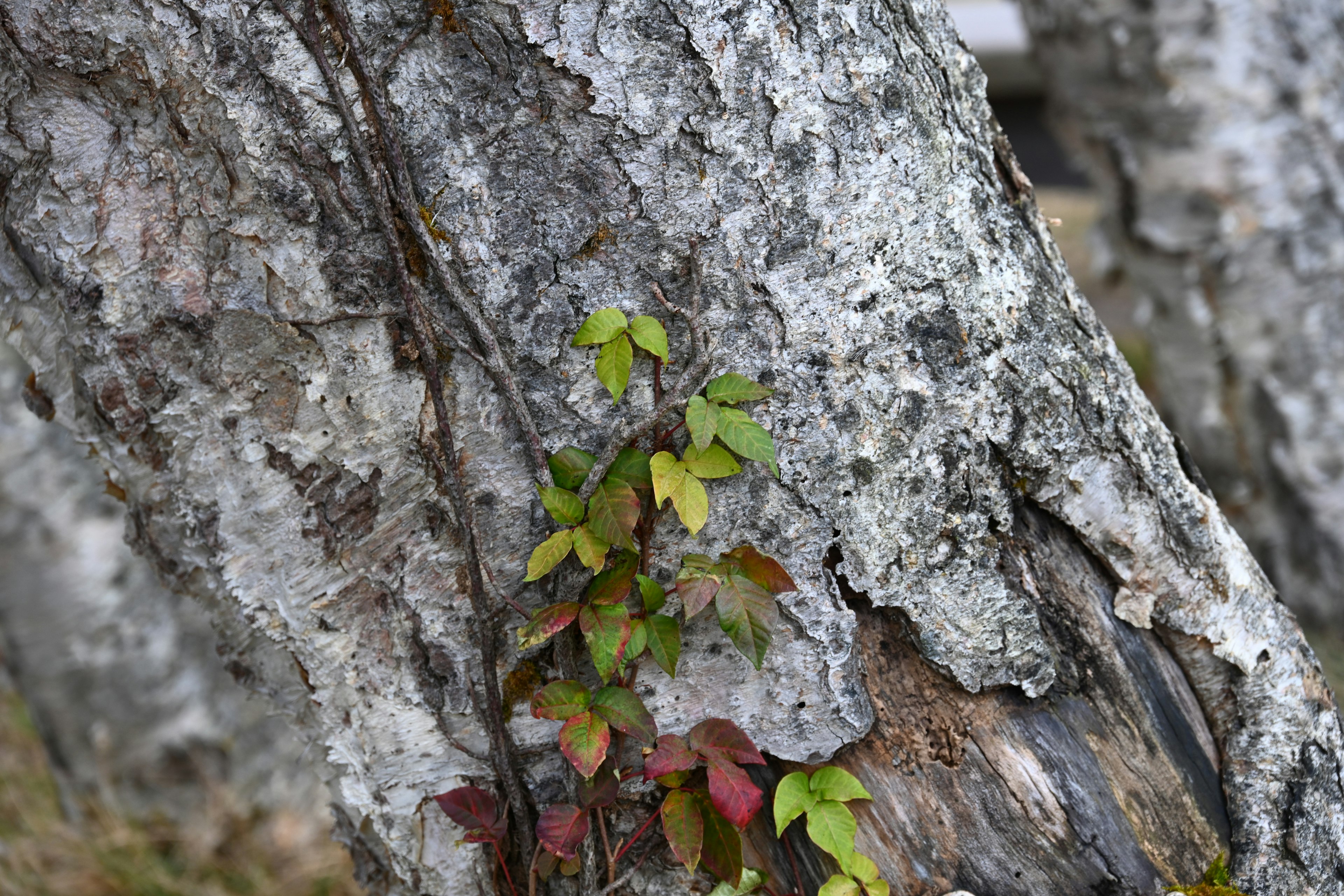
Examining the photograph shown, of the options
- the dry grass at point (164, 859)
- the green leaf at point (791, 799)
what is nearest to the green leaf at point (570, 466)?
the green leaf at point (791, 799)

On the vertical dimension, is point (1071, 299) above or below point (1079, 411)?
above

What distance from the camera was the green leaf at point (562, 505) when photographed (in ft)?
3.21

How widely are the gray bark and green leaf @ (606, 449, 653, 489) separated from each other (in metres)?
2.40

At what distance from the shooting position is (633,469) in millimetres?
1000

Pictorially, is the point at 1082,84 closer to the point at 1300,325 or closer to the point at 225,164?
the point at 1300,325

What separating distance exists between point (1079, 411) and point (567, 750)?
76 cm

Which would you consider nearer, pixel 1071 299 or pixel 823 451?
pixel 823 451

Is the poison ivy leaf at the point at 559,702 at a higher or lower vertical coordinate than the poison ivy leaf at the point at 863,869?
higher

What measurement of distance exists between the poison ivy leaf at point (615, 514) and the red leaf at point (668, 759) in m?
0.26

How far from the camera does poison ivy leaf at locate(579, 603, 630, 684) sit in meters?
0.96

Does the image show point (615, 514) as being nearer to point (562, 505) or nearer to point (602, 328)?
point (562, 505)

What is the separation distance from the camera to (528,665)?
42.8 inches

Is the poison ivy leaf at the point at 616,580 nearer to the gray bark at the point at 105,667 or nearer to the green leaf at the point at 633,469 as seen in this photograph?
the green leaf at the point at 633,469

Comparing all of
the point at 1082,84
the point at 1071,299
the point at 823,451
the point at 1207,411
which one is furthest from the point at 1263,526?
the point at 823,451
